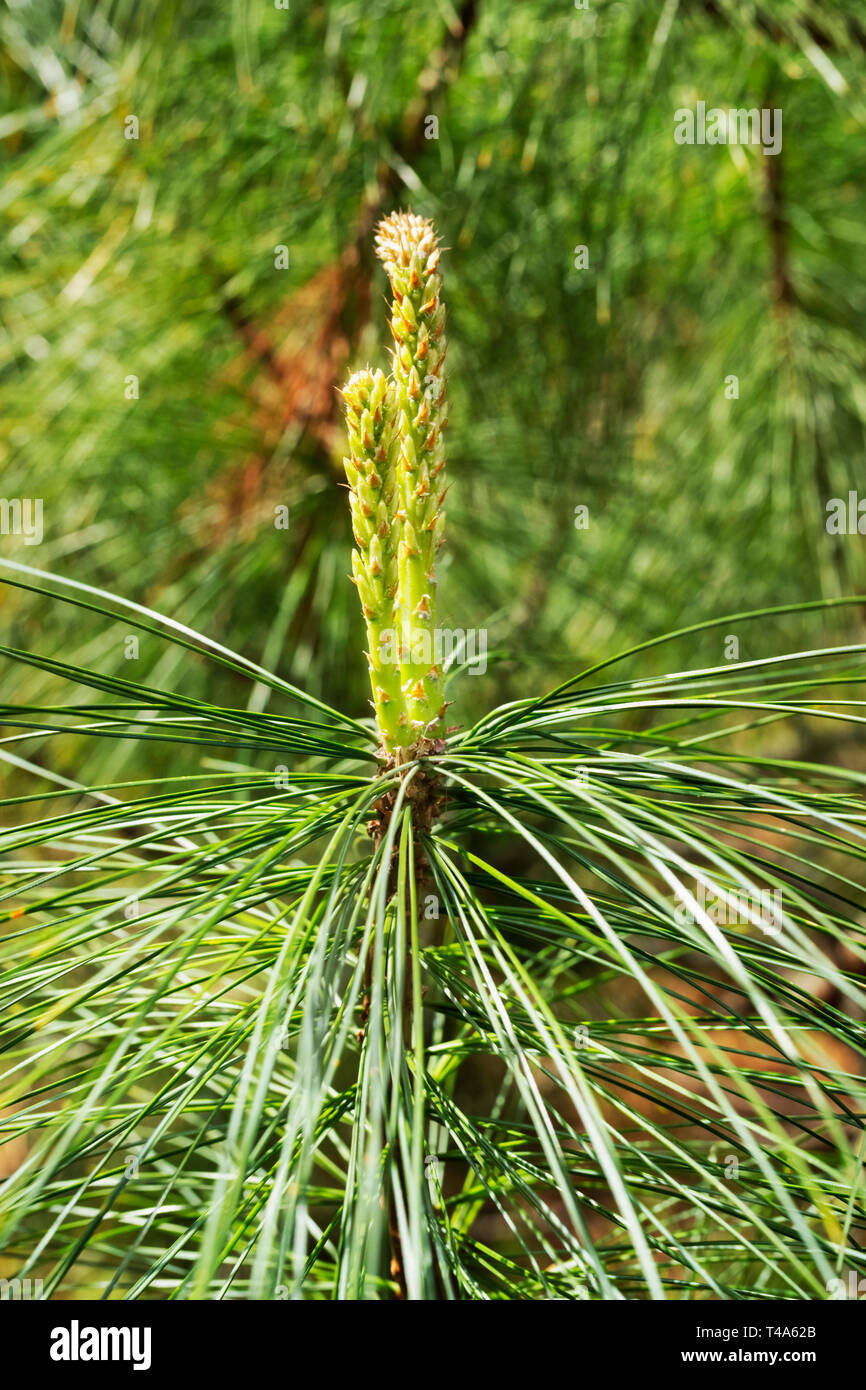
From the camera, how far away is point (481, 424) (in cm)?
97

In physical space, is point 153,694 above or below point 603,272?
below

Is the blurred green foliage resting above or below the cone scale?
above

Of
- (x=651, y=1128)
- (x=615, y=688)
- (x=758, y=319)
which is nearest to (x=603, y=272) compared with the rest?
(x=758, y=319)

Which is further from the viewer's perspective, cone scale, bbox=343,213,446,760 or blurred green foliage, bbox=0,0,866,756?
blurred green foliage, bbox=0,0,866,756

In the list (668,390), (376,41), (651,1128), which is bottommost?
(651,1128)

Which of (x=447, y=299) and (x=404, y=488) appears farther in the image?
(x=447, y=299)

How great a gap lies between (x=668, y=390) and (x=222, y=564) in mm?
641

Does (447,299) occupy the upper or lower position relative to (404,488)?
upper

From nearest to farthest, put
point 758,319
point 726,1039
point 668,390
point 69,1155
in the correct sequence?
point 69,1155 → point 758,319 → point 668,390 → point 726,1039

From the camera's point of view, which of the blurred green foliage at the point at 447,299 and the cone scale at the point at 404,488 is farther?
the blurred green foliage at the point at 447,299

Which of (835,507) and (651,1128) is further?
(835,507)

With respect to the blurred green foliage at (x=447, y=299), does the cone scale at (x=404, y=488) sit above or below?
below

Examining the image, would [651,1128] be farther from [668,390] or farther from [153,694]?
[668,390]

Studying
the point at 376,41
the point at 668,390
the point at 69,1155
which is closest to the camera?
the point at 69,1155
